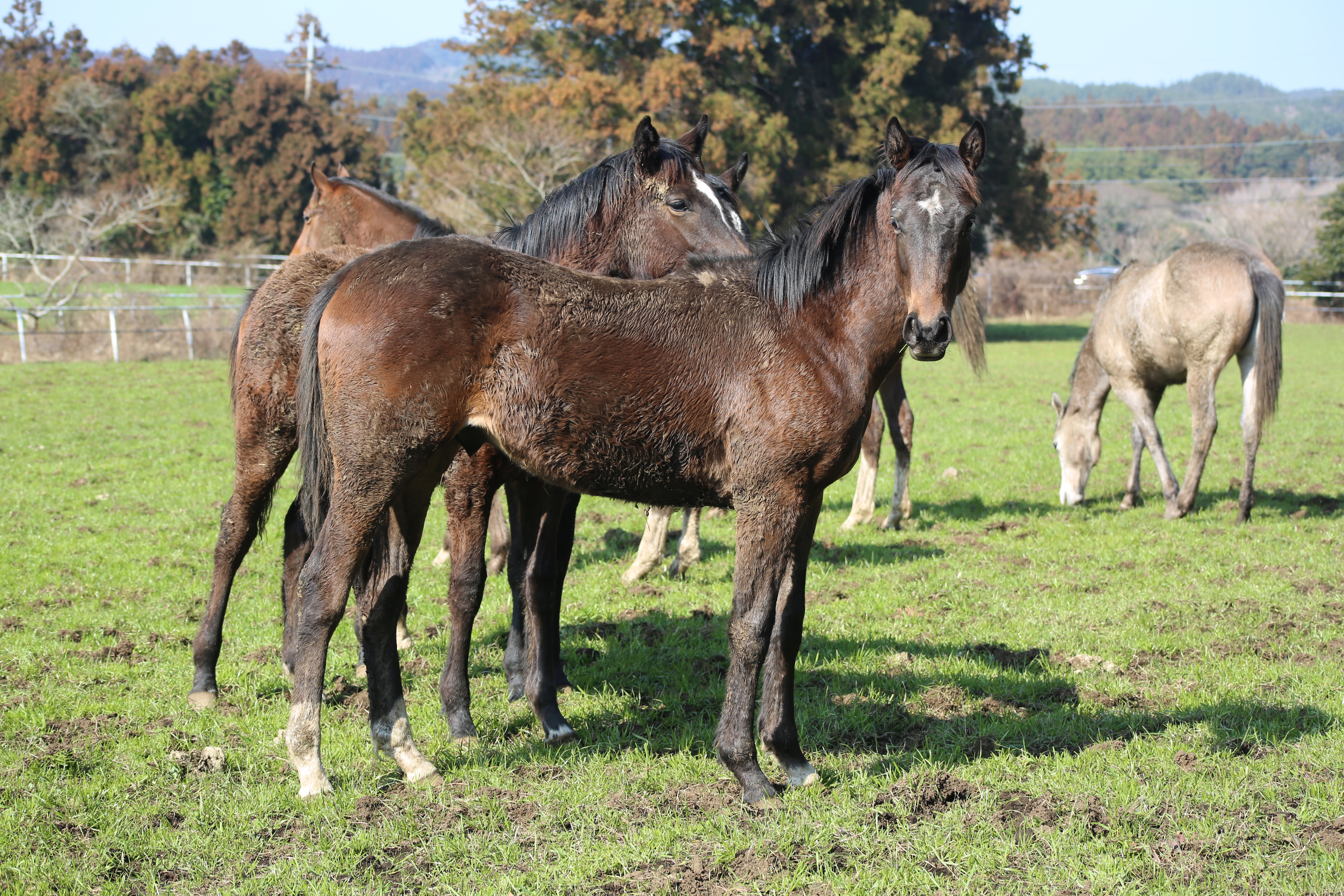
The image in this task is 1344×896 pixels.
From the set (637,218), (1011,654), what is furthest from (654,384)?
(1011,654)

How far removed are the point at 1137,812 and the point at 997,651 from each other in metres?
1.78

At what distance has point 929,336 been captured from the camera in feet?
10.4

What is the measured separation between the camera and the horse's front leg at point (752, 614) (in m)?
3.39

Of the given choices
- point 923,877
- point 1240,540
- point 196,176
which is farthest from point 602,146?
point 923,877

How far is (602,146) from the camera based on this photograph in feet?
94.0

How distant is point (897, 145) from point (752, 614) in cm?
172

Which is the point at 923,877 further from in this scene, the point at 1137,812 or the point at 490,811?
the point at 490,811

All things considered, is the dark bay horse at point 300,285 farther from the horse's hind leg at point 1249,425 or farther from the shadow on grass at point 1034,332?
the shadow on grass at point 1034,332

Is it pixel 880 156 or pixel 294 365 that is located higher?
pixel 880 156

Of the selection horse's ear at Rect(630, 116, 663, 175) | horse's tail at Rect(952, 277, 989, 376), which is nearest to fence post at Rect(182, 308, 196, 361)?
horse's tail at Rect(952, 277, 989, 376)

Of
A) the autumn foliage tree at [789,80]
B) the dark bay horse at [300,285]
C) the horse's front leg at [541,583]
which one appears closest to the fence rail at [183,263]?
the autumn foliage tree at [789,80]

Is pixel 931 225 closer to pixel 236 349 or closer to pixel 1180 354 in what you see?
pixel 236 349

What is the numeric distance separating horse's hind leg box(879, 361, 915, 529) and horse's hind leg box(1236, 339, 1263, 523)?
8.60 ft

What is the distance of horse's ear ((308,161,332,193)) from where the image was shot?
19.2 feet
